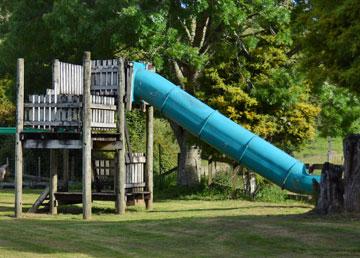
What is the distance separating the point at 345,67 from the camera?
1269 cm

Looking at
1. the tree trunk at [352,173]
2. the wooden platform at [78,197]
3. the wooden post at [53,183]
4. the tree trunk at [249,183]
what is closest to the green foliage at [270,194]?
the tree trunk at [249,183]

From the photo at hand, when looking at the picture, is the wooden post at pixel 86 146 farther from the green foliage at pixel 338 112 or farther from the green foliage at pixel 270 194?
the green foliage at pixel 338 112

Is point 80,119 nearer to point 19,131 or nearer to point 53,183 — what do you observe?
point 19,131

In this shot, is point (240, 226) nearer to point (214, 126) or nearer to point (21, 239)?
point (21, 239)

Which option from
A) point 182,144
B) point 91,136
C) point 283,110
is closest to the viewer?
point 91,136

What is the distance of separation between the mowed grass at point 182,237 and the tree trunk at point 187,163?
33.5 ft

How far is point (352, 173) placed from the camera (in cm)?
1491

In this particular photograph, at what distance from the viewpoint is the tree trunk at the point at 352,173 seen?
14758 mm

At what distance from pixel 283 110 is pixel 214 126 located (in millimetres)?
5733

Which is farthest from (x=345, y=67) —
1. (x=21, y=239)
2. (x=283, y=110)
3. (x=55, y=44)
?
(x=55, y=44)

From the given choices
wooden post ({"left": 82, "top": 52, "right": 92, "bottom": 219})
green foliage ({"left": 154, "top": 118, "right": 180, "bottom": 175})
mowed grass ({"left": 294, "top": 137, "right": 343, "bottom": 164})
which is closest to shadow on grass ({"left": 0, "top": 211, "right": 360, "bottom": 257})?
wooden post ({"left": 82, "top": 52, "right": 92, "bottom": 219})

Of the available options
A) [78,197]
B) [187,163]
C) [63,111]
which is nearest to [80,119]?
[63,111]

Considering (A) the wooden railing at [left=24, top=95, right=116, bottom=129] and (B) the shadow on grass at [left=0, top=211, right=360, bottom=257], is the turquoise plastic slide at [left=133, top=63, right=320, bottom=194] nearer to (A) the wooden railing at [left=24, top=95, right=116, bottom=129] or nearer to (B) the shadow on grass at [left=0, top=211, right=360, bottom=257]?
(A) the wooden railing at [left=24, top=95, right=116, bottom=129]

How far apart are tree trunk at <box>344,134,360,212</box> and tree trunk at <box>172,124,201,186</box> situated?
12.9 metres
